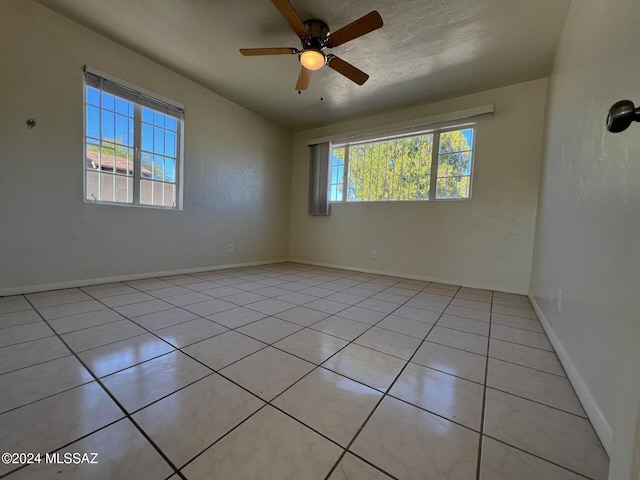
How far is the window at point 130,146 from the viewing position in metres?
2.68

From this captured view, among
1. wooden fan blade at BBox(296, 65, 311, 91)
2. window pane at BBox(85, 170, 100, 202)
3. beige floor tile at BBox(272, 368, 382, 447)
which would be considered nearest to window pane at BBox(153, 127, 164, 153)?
window pane at BBox(85, 170, 100, 202)

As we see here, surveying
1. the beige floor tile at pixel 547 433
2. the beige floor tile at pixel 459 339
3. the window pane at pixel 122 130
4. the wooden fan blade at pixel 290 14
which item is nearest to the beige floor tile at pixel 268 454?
the beige floor tile at pixel 547 433

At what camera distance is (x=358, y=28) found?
194cm

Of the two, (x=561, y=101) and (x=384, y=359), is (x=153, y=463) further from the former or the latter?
(x=561, y=101)

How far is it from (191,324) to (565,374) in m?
2.30

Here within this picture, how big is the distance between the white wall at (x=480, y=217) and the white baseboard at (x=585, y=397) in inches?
64.4

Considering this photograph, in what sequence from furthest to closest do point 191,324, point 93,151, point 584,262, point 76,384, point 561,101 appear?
1. point 93,151
2. point 561,101
3. point 191,324
4. point 584,262
5. point 76,384

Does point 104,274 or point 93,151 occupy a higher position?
point 93,151

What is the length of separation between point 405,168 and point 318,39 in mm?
2235

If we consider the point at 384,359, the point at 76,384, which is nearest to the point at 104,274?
the point at 76,384

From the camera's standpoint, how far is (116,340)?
1529mm

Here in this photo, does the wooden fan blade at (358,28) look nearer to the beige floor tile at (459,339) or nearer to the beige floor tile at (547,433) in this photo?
the beige floor tile at (459,339)

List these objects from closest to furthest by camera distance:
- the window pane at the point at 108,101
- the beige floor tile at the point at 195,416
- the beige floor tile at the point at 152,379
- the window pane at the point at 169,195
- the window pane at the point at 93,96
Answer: the beige floor tile at the point at 195,416 < the beige floor tile at the point at 152,379 < the window pane at the point at 93,96 < the window pane at the point at 108,101 < the window pane at the point at 169,195

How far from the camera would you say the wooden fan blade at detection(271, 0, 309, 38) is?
1.74 metres
